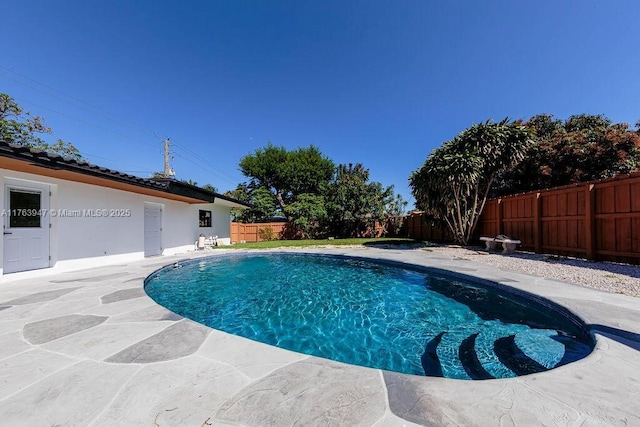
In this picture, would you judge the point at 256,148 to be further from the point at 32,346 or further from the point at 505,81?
the point at 32,346

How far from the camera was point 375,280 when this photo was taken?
6547mm

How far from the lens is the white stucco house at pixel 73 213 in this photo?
17.9 ft

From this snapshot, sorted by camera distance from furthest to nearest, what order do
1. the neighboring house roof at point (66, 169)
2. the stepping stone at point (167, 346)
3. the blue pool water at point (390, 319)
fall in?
1. the neighboring house roof at point (66, 169)
2. the blue pool water at point (390, 319)
3. the stepping stone at point (167, 346)

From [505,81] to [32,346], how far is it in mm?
15097

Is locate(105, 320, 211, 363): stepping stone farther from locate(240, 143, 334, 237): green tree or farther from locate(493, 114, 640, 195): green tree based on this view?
locate(240, 143, 334, 237): green tree

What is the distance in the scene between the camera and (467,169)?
10.3 m

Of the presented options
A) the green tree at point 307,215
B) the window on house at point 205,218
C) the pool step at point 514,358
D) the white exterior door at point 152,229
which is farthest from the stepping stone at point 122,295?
the green tree at point 307,215

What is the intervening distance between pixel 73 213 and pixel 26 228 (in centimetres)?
108

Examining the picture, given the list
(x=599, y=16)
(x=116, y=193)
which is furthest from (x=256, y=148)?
(x=599, y=16)

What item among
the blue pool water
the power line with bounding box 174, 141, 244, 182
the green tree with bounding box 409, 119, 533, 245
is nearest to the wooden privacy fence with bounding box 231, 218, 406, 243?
the green tree with bounding box 409, 119, 533, 245

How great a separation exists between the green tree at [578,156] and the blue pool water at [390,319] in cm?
1016

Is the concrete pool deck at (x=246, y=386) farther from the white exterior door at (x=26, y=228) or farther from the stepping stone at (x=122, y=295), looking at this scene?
the white exterior door at (x=26, y=228)

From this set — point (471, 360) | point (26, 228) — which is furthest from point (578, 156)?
point (26, 228)

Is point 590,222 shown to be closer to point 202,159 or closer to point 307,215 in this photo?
point 307,215
